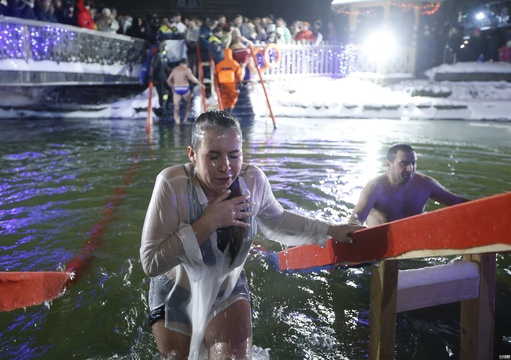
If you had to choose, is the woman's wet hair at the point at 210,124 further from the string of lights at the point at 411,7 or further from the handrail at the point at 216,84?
the string of lights at the point at 411,7

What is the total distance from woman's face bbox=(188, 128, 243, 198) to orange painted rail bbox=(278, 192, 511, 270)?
2.39 ft

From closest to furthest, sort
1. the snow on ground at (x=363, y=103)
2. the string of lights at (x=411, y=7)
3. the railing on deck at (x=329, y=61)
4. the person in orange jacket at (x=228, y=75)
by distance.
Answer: the person in orange jacket at (x=228, y=75) < the snow on ground at (x=363, y=103) < the railing on deck at (x=329, y=61) < the string of lights at (x=411, y=7)

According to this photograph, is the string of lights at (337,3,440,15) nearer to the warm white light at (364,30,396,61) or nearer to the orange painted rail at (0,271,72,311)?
the warm white light at (364,30,396,61)

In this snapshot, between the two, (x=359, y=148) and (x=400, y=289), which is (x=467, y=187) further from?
(x=400, y=289)

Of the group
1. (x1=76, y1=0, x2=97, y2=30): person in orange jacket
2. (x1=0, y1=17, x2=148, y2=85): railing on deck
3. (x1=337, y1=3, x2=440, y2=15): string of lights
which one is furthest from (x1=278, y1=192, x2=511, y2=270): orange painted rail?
(x1=337, y1=3, x2=440, y2=15): string of lights

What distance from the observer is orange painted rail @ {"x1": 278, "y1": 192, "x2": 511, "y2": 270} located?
1.55 m

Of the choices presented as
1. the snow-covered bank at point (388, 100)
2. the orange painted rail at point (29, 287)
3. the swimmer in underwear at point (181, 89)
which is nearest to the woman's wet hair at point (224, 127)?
the orange painted rail at point (29, 287)

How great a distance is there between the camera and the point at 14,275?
10.1 ft

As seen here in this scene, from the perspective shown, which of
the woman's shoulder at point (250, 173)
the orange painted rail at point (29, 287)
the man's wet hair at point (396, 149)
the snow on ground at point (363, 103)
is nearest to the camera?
the woman's shoulder at point (250, 173)

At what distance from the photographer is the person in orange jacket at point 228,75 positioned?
1636 cm

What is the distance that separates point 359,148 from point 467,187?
11.8 feet

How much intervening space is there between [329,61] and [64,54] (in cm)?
1255

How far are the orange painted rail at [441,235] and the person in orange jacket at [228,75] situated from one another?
1452cm

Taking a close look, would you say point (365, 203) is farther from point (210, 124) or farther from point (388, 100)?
point (388, 100)
